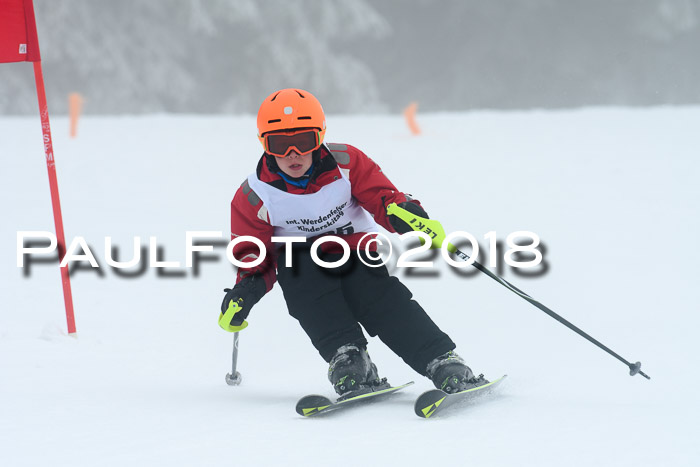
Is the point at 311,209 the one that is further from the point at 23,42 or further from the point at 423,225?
the point at 23,42

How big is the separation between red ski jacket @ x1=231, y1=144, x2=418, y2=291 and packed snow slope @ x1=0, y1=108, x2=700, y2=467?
23.1 inches

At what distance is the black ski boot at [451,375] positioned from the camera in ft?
9.93

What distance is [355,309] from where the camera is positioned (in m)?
3.41

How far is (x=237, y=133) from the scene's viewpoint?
32.8 ft

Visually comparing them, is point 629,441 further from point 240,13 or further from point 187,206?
point 240,13

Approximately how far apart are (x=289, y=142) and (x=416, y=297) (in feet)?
7.87

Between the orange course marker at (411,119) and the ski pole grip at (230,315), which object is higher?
the orange course marker at (411,119)

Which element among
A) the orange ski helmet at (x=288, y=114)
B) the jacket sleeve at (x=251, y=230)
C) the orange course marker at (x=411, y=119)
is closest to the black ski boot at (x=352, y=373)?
the jacket sleeve at (x=251, y=230)

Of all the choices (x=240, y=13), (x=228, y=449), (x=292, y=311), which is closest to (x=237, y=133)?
Result: (x=292, y=311)

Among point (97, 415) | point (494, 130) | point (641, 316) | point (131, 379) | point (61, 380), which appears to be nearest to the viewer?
point (97, 415)

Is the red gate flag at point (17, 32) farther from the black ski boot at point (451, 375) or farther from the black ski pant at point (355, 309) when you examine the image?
the black ski boot at point (451, 375)

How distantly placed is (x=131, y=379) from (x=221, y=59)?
1821cm

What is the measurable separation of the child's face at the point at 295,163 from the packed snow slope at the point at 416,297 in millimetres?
902

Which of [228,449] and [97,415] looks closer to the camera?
[228,449]
